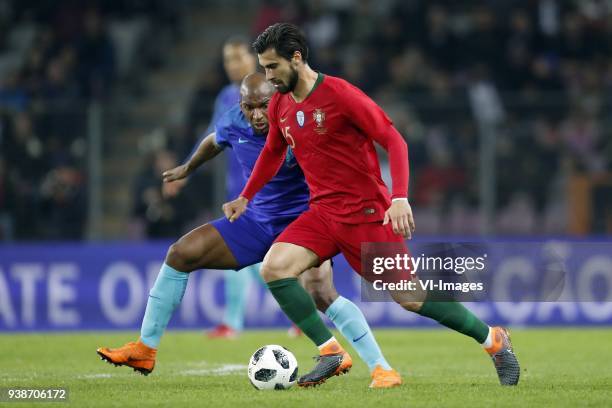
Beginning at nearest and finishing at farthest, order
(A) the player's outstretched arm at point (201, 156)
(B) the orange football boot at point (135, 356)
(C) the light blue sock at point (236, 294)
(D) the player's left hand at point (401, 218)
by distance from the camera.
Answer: (D) the player's left hand at point (401, 218)
(B) the orange football boot at point (135, 356)
(A) the player's outstretched arm at point (201, 156)
(C) the light blue sock at point (236, 294)

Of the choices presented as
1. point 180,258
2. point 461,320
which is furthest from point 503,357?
point 180,258

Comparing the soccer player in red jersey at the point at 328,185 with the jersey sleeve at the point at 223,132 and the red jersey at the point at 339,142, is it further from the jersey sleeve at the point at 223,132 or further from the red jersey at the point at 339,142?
the jersey sleeve at the point at 223,132

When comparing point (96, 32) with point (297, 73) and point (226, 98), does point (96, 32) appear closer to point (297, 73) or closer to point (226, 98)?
point (226, 98)

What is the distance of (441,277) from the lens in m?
7.15

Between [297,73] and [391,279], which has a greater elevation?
[297,73]

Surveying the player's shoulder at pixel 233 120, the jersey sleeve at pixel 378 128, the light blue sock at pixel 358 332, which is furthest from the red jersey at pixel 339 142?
the player's shoulder at pixel 233 120

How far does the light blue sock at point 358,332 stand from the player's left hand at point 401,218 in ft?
3.09

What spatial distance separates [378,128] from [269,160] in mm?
886

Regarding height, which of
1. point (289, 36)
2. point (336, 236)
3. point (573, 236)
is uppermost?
point (289, 36)

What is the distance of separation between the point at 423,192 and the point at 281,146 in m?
6.68

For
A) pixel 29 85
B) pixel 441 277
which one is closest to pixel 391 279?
pixel 441 277

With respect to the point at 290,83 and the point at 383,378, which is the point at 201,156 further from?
the point at 383,378

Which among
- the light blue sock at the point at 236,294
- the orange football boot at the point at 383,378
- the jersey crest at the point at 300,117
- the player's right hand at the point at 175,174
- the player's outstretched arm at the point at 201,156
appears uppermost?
the jersey crest at the point at 300,117

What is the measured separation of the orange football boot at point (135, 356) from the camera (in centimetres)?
777
